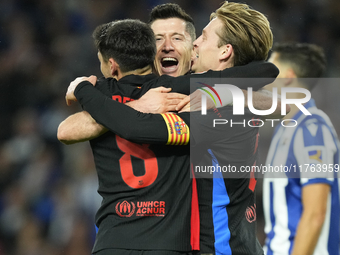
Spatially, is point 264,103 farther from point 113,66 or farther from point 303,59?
point 303,59

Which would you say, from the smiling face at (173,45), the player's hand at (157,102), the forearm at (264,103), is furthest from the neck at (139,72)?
the smiling face at (173,45)

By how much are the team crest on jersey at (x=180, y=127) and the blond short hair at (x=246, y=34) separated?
597mm

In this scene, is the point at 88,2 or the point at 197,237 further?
the point at 88,2

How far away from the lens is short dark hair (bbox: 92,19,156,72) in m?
→ 1.91

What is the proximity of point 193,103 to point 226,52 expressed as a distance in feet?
1.53

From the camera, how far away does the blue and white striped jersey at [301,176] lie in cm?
280

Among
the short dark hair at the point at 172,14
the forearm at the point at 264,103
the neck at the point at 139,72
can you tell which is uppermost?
the short dark hair at the point at 172,14

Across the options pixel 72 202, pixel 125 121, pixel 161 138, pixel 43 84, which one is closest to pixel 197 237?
pixel 161 138

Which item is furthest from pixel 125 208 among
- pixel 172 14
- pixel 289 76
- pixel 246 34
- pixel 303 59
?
pixel 303 59

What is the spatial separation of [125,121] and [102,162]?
0.88 ft

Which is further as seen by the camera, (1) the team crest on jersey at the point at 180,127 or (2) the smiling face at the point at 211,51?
(2) the smiling face at the point at 211,51

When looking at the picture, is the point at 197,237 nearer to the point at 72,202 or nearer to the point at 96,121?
the point at 96,121

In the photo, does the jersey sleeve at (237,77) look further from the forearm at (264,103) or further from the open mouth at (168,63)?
the open mouth at (168,63)

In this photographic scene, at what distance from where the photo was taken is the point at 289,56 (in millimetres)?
3521
